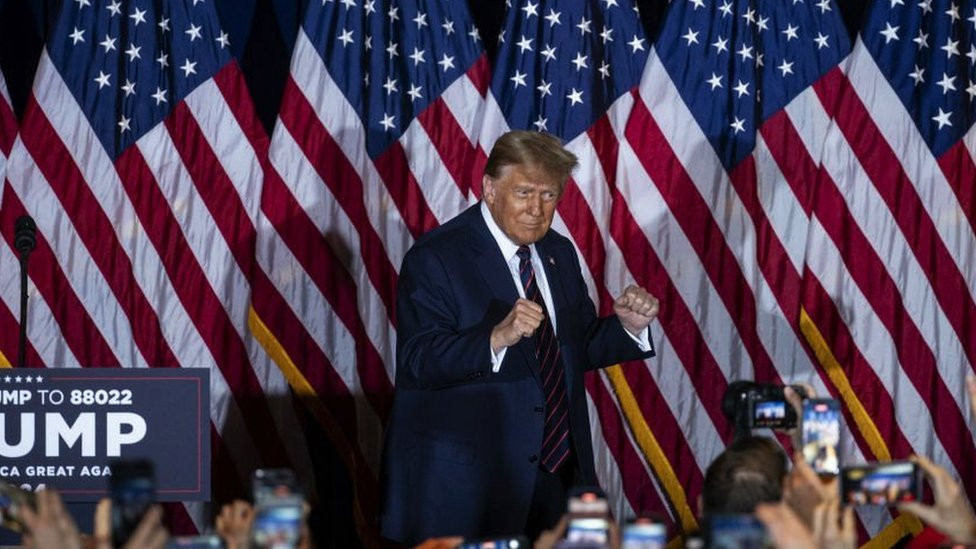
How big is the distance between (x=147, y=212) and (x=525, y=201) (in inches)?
91.9

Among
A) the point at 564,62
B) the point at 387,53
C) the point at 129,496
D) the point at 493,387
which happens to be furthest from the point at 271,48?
the point at 129,496

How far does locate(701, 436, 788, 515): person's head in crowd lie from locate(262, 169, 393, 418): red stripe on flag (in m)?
3.44

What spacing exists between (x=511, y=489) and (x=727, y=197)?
7.57 feet

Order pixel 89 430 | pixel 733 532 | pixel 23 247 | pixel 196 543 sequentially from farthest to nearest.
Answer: pixel 23 247 < pixel 89 430 < pixel 196 543 < pixel 733 532

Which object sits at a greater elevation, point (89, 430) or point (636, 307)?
point (636, 307)

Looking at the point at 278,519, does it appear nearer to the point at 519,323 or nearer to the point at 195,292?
the point at 519,323

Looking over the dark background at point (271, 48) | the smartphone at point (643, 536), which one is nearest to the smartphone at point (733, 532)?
the smartphone at point (643, 536)

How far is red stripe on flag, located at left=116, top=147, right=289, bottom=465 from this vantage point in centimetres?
650

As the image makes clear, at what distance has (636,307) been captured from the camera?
186 inches

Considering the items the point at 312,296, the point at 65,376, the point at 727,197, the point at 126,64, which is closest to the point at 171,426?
the point at 65,376

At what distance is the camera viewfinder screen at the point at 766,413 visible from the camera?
3.71 meters

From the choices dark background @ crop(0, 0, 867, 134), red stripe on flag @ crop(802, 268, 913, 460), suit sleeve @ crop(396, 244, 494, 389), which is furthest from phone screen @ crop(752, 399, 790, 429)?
dark background @ crop(0, 0, 867, 134)

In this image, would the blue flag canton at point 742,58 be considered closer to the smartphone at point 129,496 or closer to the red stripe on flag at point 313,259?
the red stripe on flag at point 313,259

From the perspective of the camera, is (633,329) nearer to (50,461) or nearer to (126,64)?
(50,461)
